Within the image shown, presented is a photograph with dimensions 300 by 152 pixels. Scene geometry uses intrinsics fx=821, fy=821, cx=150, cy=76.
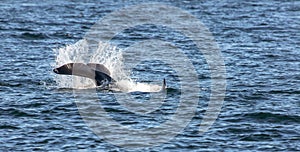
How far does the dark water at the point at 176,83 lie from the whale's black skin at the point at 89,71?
89cm

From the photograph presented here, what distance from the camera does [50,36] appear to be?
144 feet

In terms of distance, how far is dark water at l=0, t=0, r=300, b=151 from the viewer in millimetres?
23673

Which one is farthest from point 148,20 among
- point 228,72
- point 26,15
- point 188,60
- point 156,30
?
point 228,72

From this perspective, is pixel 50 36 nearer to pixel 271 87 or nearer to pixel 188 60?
pixel 188 60

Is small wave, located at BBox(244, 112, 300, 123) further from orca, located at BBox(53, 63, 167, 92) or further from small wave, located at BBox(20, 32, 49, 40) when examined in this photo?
small wave, located at BBox(20, 32, 49, 40)

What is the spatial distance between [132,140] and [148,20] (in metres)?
28.2

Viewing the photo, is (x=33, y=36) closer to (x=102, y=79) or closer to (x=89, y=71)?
(x=102, y=79)

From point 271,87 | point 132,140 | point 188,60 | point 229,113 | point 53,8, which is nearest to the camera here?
point 132,140

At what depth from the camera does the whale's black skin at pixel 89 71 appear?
94.0ft

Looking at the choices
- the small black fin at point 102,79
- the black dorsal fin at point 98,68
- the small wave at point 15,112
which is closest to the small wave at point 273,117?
the small black fin at point 102,79

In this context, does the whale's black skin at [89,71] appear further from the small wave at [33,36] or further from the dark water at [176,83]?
the small wave at [33,36]

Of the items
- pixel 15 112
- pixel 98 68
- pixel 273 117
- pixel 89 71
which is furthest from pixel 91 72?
pixel 273 117

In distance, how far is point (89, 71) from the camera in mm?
29203

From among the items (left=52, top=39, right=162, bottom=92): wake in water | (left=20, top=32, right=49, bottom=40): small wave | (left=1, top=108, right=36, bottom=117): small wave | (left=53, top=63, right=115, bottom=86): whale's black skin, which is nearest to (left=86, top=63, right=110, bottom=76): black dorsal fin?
(left=53, top=63, right=115, bottom=86): whale's black skin
